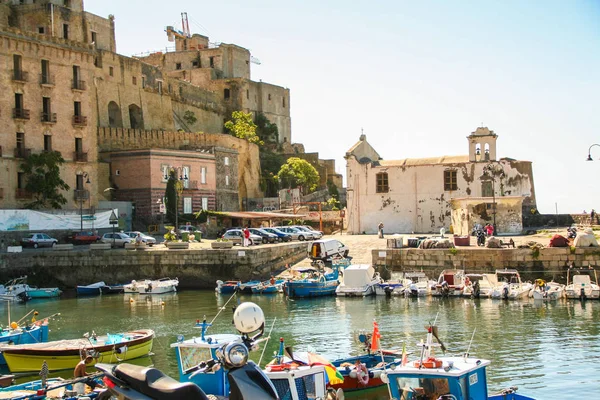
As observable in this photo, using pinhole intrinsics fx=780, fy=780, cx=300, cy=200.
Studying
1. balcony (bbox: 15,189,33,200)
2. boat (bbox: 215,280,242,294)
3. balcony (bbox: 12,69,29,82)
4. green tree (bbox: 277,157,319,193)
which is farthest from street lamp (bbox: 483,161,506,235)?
balcony (bbox: 12,69,29,82)

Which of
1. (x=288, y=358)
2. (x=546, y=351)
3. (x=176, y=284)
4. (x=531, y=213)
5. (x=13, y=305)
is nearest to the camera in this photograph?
(x=288, y=358)

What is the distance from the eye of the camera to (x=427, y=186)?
179ft

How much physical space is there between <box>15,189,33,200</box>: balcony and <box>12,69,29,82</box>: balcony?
22.2 feet

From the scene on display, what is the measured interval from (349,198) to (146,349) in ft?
110

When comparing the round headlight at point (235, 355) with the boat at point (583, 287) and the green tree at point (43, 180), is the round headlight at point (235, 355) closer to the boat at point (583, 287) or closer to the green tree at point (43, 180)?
the boat at point (583, 287)

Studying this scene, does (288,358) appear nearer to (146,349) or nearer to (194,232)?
(146,349)

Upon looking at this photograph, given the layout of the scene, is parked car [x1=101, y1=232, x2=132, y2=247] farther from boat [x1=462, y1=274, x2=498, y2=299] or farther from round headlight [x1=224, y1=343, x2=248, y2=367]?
round headlight [x1=224, y1=343, x2=248, y2=367]

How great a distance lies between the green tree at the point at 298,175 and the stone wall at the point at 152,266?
34970 mm

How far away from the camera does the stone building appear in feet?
176

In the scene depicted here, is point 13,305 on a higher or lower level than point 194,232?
lower

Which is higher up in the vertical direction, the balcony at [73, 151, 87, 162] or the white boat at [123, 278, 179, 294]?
the balcony at [73, 151, 87, 162]

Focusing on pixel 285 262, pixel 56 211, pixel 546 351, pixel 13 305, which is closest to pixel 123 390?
pixel 546 351

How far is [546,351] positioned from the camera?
78.2 ft

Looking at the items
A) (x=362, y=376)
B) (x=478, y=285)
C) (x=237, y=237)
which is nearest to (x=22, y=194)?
(x=237, y=237)
